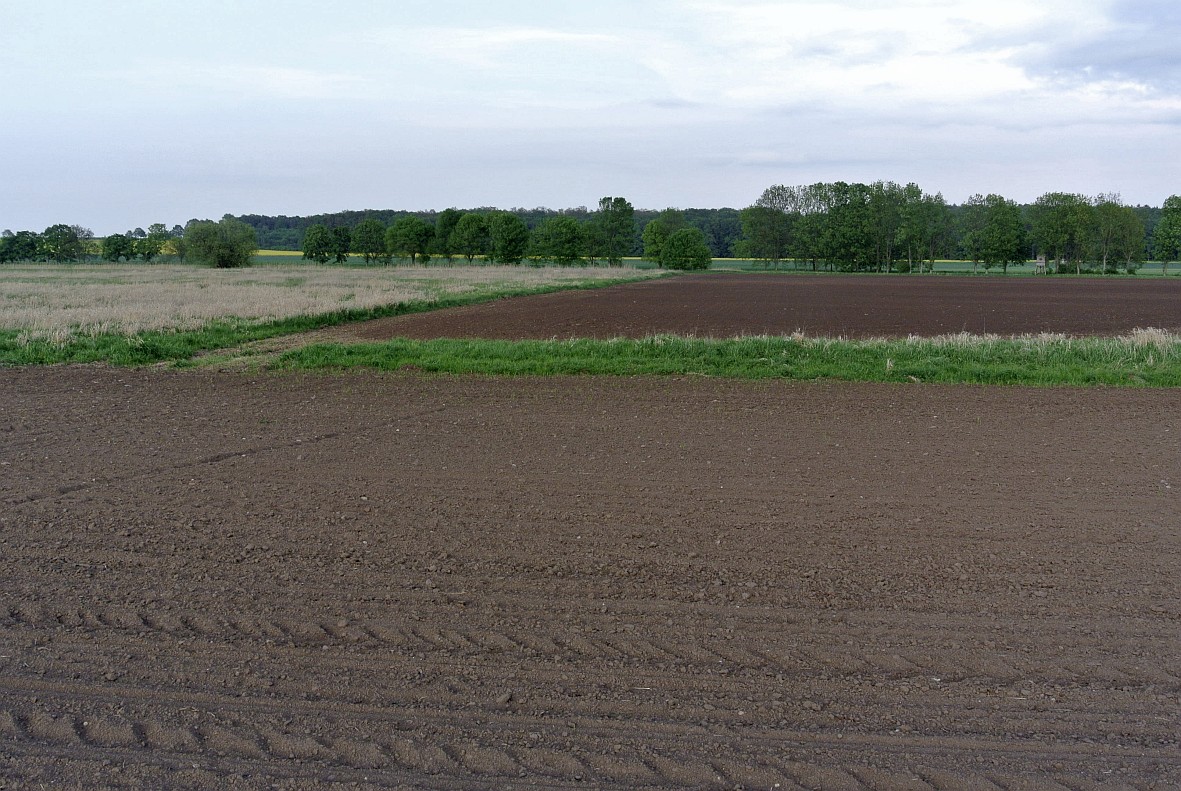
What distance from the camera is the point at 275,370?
1762cm

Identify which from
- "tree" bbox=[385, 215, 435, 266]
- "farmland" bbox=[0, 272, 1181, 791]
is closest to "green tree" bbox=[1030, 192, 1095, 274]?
"tree" bbox=[385, 215, 435, 266]

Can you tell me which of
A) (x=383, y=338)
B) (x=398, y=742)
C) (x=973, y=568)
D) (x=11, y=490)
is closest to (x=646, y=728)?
(x=398, y=742)

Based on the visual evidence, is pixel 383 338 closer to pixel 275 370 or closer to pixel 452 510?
pixel 275 370

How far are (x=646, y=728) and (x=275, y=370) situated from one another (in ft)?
49.1

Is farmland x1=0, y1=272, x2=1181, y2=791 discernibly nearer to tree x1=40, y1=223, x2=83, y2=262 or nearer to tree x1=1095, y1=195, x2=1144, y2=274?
tree x1=1095, y1=195, x2=1144, y2=274

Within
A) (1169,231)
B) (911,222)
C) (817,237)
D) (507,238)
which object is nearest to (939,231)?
(911,222)

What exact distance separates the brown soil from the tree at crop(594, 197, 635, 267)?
122 meters

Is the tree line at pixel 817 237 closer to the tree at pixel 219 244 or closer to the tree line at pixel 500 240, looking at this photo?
the tree line at pixel 500 240

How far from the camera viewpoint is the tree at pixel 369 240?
5034 inches

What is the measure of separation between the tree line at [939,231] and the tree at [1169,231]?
124 mm

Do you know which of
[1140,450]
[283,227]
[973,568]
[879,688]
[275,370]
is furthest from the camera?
[283,227]

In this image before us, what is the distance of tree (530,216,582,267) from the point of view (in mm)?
122000

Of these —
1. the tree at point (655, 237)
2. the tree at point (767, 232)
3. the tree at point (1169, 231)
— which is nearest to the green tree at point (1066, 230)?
the tree at point (1169, 231)

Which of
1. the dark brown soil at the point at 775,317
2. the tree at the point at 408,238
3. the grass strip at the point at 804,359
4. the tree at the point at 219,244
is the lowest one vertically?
the grass strip at the point at 804,359
